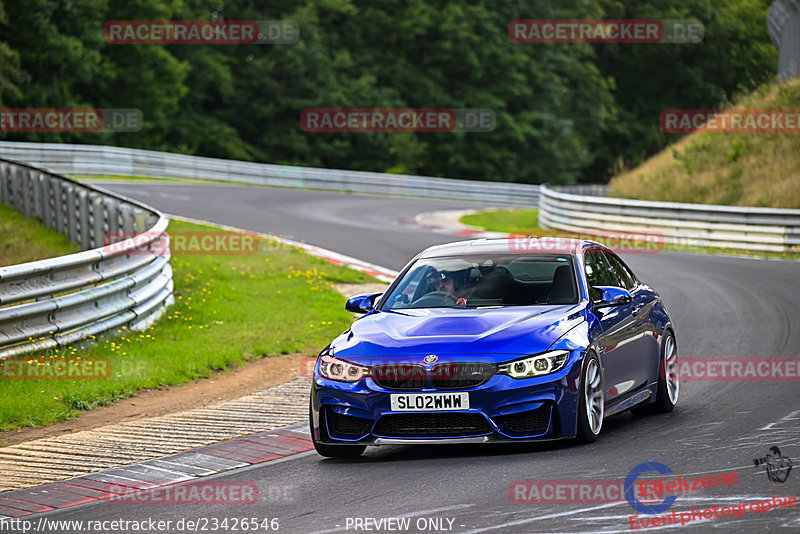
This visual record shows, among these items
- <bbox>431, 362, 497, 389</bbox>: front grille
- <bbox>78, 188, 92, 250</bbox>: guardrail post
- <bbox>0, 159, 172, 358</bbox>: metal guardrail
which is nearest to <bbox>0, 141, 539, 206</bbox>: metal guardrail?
<bbox>78, 188, 92, 250</bbox>: guardrail post

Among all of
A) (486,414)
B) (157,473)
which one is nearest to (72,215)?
(157,473)

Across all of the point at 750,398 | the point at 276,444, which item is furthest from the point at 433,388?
the point at 750,398

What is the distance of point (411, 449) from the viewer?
28.6 ft

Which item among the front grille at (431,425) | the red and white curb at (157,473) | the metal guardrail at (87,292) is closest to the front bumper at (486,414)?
the front grille at (431,425)

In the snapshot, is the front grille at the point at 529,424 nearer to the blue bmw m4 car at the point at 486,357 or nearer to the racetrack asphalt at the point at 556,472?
the blue bmw m4 car at the point at 486,357

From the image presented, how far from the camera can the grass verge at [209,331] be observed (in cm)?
1058

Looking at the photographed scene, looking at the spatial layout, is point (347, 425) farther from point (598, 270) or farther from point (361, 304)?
point (598, 270)

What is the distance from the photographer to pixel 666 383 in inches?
384

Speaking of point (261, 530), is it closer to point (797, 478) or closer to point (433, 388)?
point (433, 388)

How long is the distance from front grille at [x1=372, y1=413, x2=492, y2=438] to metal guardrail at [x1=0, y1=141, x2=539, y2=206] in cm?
3528

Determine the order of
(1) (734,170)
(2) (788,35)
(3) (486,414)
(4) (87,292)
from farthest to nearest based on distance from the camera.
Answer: (2) (788,35) → (1) (734,170) → (4) (87,292) → (3) (486,414)

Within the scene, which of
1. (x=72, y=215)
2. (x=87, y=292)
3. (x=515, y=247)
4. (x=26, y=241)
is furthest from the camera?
(x=72, y=215)

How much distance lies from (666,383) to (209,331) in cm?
622

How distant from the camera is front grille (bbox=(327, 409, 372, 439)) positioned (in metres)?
8.18
